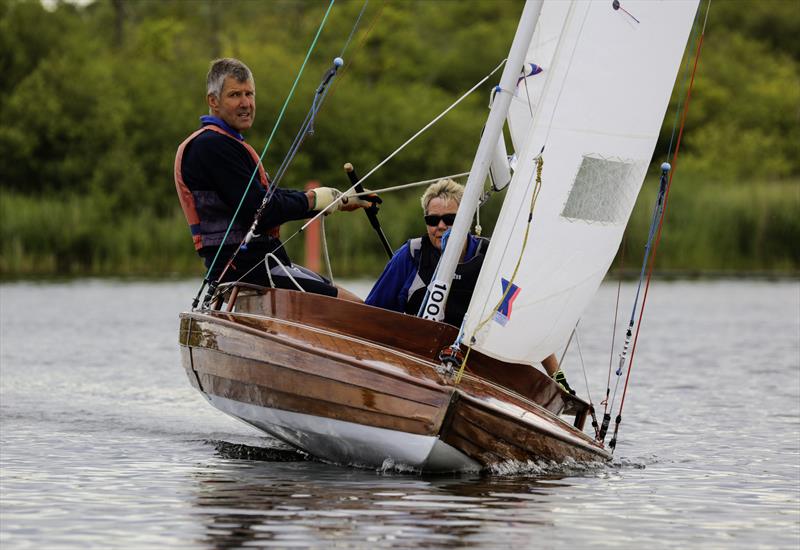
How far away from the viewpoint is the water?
661 centimetres

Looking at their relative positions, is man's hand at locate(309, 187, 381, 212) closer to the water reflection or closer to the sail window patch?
the sail window patch

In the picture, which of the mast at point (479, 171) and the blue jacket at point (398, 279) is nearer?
the mast at point (479, 171)

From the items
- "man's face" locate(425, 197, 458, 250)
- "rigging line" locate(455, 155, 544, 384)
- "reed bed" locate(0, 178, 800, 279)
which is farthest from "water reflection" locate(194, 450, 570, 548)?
"reed bed" locate(0, 178, 800, 279)

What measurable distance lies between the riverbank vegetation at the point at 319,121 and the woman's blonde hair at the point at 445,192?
21.9 meters

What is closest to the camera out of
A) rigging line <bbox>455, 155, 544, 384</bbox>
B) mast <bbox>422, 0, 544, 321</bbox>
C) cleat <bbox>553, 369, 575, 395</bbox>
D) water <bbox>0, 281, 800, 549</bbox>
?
water <bbox>0, 281, 800, 549</bbox>

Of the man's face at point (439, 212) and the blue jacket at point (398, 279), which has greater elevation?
the man's face at point (439, 212)

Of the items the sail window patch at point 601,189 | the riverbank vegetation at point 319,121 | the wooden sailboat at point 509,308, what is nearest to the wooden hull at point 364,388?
the wooden sailboat at point 509,308

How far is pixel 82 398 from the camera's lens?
1223 centimetres

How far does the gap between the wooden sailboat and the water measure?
0.91 ft

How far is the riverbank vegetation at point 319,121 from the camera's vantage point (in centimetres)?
3186

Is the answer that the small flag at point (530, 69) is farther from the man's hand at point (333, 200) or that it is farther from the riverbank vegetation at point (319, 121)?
the riverbank vegetation at point (319, 121)

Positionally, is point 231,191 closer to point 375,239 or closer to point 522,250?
point 522,250

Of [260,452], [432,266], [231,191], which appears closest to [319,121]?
[260,452]

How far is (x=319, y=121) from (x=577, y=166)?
36684 millimetres
